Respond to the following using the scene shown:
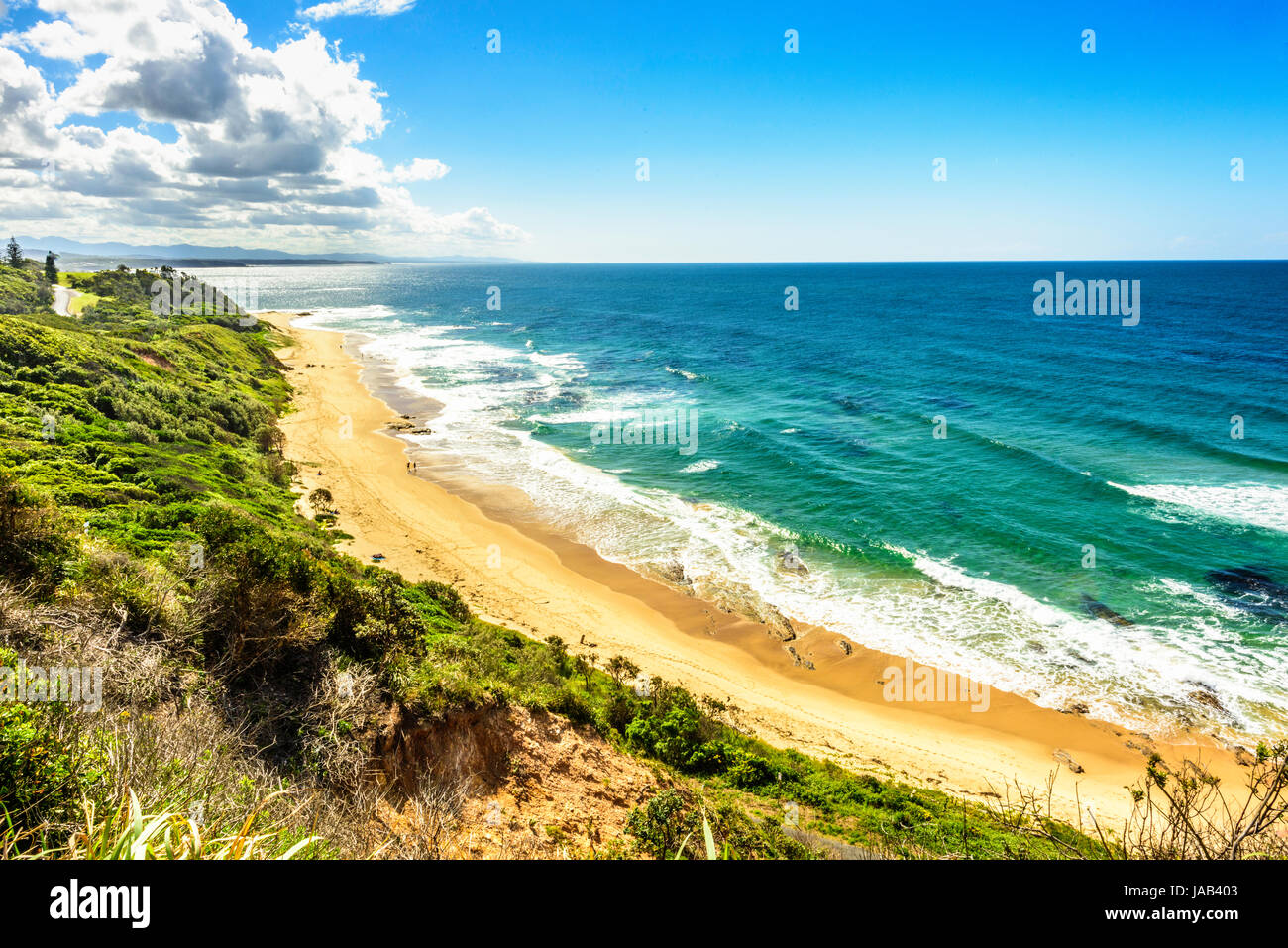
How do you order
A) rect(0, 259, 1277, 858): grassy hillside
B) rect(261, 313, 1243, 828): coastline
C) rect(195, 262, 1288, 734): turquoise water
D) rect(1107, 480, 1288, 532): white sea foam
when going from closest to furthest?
1. rect(0, 259, 1277, 858): grassy hillside
2. rect(261, 313, 1243, 828): coastline
3. rect(195, 262, 1288, 734): turquoise water
4. rect(1107, 480, 1288, 532): white sea foam

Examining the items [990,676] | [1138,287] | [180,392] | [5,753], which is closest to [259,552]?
[5,753]

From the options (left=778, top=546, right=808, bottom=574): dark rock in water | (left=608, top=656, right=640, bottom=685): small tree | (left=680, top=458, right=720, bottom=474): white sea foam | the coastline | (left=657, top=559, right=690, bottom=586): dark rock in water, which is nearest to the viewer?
the coastline

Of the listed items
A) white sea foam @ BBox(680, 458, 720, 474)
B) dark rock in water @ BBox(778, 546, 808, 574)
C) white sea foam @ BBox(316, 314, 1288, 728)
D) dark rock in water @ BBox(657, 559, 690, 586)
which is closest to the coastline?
dark rock in water @ BBox(657, 559, 690, 586)

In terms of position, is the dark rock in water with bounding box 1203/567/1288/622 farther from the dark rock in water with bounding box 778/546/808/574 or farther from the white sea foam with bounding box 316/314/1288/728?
the dark rock in water with bounding box 778/546/808/574

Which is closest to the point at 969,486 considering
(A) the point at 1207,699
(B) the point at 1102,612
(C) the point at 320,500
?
(B) the point at 1102,612

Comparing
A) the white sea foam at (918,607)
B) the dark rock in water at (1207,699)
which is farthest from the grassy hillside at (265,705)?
the dark rock in water at (1207,699)

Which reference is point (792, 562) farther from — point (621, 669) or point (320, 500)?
point (320, 500)
